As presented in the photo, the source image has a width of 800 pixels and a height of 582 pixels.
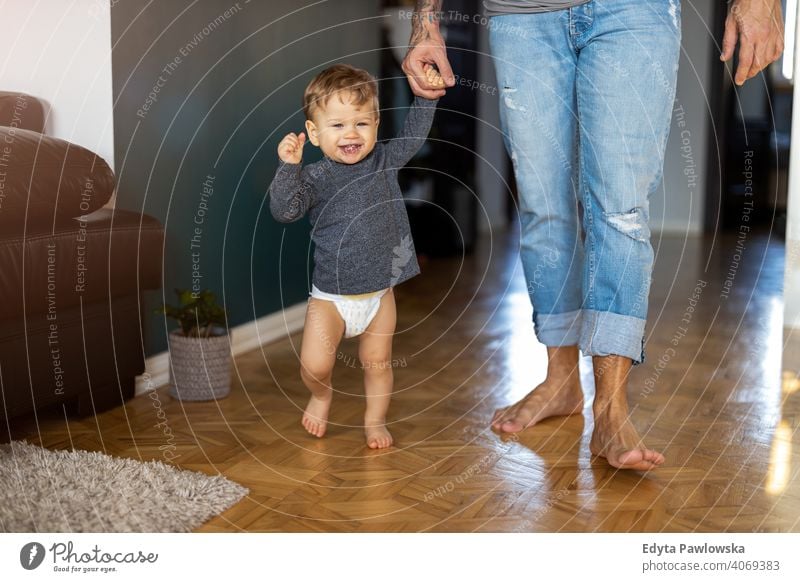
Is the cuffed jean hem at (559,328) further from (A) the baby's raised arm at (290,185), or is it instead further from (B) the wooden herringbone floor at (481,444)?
(A) the baby's raised arm at (290,185)

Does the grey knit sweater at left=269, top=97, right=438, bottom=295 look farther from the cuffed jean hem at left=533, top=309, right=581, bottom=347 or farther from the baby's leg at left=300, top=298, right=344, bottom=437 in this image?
the cuffed jean hem at left=533, top=309, right=581, bottom=347

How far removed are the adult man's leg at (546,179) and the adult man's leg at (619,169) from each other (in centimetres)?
5

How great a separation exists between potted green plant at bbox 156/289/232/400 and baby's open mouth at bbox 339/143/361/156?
2.06 feet

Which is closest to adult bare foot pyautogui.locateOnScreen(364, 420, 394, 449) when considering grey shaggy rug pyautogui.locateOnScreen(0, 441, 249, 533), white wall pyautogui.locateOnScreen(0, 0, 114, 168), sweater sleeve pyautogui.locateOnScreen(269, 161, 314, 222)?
grey shaggy rug pyautogui.locateOnScreen(0, 441, 249, 533)

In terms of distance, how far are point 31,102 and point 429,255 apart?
2.64m

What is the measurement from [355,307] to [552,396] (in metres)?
0.46

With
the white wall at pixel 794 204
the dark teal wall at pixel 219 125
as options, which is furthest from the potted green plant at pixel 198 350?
the white wall at pixel 794 204

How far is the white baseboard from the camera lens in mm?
2158

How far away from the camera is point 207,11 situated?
7.52 ft

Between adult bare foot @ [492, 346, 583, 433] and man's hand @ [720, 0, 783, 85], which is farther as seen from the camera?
adult bare foot @ [492, 346, 583, 433]

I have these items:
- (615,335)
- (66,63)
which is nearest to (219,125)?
(66,63)
